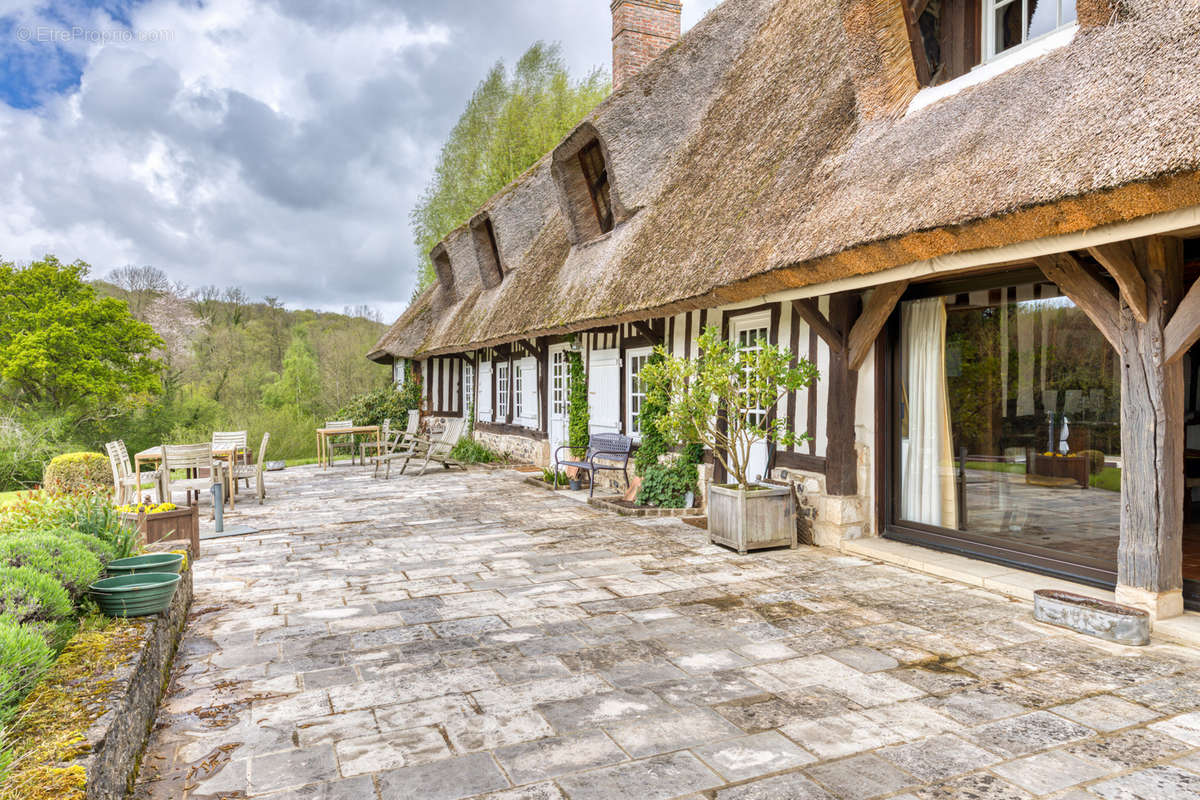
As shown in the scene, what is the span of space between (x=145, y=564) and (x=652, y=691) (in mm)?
2614

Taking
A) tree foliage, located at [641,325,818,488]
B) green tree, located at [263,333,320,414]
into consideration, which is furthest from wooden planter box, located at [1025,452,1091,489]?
green tree, located at [263,333,320,414]

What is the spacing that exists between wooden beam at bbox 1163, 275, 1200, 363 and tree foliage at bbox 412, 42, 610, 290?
16.3 m

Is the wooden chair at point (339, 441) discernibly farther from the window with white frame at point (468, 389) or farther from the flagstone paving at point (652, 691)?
the flagstone paving at point (652, 691)

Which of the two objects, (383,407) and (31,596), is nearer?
(31,596)

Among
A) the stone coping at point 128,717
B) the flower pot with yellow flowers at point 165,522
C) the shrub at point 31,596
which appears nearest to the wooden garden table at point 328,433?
the flower pot with yellow flowers at point 165,522

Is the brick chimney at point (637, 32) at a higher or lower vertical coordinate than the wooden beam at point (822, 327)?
higher

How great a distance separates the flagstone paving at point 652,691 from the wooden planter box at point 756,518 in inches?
13.1

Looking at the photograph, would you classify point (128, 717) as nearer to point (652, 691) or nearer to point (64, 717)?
point (64, 717)

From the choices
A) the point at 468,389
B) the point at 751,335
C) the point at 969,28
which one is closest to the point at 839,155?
the point at 969,28

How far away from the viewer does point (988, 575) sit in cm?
448

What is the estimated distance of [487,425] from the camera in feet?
46.2

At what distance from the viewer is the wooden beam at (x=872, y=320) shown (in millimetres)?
5059

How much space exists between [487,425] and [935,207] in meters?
11.2

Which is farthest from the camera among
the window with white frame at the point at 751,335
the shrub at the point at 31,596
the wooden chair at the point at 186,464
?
the wooden chair at the point at 186,464
